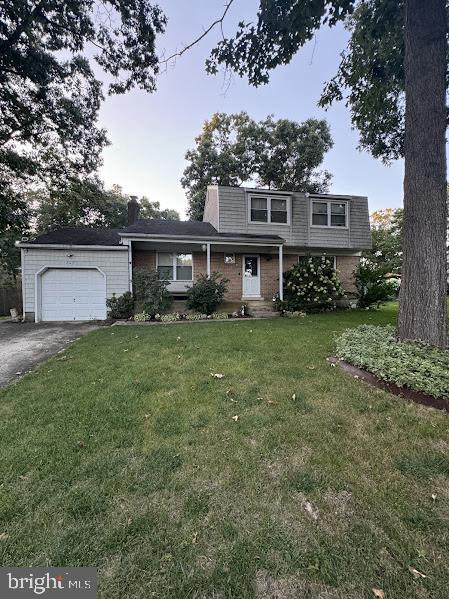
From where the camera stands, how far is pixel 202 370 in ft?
14.6

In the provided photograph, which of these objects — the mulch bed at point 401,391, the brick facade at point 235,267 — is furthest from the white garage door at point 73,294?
the mulch bed at point 401,391

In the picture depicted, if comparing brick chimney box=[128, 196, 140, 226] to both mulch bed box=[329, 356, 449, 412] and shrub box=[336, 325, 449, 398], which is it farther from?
mulch bed box=[329, 356, 449, 412]

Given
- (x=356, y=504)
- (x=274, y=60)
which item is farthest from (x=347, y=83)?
(x=356, y=504)

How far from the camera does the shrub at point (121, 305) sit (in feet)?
34.7

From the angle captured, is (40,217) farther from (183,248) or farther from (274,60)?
(274,60)

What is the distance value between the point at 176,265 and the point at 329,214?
8.25 metres

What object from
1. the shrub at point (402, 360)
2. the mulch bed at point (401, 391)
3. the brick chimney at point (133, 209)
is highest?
the brick chimney at point (133, 209)

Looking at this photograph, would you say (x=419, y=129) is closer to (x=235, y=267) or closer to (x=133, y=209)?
(x=235, y=267)

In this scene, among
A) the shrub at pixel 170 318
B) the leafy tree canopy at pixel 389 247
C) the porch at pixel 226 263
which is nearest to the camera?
the shrub at pixel 170 318

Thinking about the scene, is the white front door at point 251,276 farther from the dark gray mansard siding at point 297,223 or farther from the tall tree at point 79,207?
the tall tree at point 79,207

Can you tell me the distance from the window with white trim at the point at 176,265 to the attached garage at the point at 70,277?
2001 mm

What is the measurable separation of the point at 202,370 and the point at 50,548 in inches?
117

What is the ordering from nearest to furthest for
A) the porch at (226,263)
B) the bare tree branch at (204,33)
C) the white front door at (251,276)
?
the bare tree branch at (204,33) < the porch at (226,263) < the white front door at (251,276)

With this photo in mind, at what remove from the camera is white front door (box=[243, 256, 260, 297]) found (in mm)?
13531
